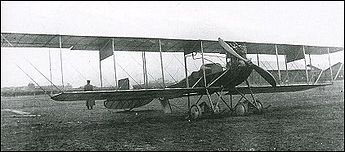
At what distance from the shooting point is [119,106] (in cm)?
1448

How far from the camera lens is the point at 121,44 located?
11.9m

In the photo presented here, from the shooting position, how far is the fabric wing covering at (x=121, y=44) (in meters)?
9.91

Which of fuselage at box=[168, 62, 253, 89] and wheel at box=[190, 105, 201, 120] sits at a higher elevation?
fuselage at box=[168, 62, 253, 89]

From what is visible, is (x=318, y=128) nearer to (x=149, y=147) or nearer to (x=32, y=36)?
(x=149, y=147)

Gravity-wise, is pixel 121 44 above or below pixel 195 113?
above

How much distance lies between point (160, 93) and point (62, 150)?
17.8 ft

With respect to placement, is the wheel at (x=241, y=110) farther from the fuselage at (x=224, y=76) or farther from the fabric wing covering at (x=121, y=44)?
the fabric wing covering at (x=121, y=44)

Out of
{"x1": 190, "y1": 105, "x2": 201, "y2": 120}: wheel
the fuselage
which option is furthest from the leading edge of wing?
{"x1": 190, "y1": 105, "x2": 201, "y2": 120}: wheel

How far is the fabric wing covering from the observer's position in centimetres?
991

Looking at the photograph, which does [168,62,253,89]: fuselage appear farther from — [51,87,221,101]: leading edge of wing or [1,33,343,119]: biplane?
[51,87,221,101]: leading edge of wing

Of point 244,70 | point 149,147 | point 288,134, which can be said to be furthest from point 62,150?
point 244,70

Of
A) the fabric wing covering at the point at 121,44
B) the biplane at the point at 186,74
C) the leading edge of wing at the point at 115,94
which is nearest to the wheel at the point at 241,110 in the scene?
the biplane at the point at 186,74

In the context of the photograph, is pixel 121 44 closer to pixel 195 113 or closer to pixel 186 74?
pixel 186 74

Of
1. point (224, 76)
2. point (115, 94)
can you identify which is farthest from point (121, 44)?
point (224, 76)
